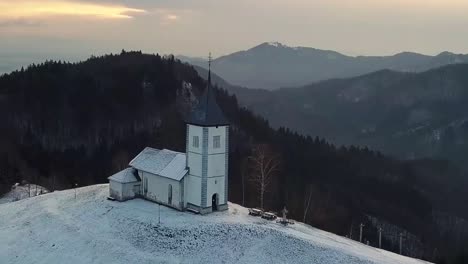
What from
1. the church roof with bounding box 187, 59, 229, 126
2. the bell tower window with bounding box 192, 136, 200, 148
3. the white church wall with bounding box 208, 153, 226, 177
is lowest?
the white church wall with bounding box 208, 153, 226, 177

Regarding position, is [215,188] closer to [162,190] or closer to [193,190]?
[193,190]

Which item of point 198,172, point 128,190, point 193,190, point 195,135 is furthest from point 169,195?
point 195,135

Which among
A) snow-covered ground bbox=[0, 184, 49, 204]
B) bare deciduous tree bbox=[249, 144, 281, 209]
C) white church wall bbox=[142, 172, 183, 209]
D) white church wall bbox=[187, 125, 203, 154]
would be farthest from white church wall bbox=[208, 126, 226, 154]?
snow-covered ground bbox=[0, 184, 49, 204]

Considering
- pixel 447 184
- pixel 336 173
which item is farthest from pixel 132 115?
pixel 447 184

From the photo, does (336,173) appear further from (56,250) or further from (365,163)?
(56,250)

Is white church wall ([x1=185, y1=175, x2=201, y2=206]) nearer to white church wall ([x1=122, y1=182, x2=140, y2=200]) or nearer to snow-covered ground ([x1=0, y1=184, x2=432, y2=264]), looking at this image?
snow-covered ground ([x1=0, y1=184, x2=432, y2=264])
